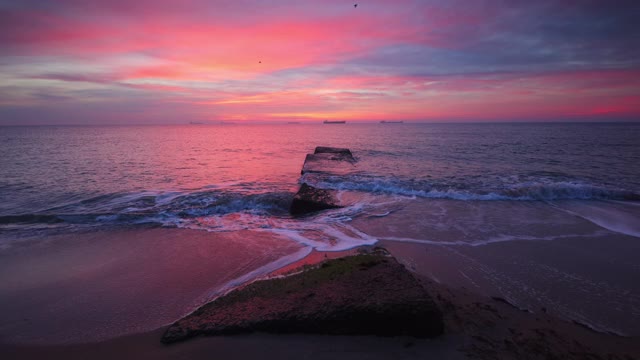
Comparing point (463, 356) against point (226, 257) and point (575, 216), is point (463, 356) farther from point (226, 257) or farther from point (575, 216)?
point (575, 216)

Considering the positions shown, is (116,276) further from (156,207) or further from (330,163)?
(330,163)

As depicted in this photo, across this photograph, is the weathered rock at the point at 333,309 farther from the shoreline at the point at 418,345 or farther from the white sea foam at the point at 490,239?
the white sea foam at the point at 490,239

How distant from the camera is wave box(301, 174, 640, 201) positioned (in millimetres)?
12039

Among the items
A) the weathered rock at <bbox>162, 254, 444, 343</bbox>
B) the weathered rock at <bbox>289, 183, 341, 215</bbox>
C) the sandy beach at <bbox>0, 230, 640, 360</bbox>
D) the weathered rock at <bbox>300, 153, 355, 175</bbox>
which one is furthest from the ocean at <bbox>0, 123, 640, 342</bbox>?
the weathered rock at <bbox>300, 153, 355, 175</bbox>

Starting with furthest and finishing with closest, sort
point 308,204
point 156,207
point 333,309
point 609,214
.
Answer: point 156,207, point 308,204, point 609,214, point 333,309

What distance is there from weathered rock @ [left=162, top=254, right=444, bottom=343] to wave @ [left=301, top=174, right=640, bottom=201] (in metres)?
8.82

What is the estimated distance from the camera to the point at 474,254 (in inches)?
259

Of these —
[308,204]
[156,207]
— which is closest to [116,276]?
[156,207]

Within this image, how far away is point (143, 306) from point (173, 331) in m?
1.15

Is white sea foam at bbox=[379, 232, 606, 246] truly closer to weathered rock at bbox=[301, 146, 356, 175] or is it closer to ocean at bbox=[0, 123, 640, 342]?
ocean at bbox=[0, 123, 640, 342]

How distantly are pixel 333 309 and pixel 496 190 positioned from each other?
11.5m

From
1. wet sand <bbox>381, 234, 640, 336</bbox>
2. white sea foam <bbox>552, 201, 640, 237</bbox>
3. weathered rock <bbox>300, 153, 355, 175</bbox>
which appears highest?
weathered rock <bbox>300, 153, 355, 175</bbox>

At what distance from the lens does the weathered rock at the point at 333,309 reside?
144 inches

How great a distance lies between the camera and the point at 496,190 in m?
12.8
